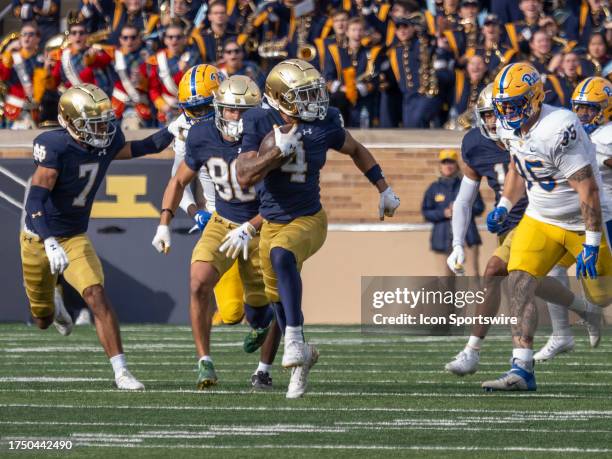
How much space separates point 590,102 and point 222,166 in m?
2.48

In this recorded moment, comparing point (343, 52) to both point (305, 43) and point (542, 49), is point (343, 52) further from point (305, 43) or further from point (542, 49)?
point (542, 49)

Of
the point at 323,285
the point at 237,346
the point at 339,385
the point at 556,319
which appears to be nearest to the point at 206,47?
the point at 323,285

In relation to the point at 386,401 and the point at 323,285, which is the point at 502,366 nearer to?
the point at 386,401

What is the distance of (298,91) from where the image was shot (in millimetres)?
7234

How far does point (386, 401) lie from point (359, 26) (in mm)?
7019

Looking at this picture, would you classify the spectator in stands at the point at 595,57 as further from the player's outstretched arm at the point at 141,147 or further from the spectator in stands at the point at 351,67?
the player's outstretched arm at the point at 141,147

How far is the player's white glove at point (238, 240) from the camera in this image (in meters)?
7.44

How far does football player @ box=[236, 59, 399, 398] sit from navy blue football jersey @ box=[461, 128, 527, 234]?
158cm

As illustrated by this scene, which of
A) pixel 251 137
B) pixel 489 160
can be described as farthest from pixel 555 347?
pixel 251 137

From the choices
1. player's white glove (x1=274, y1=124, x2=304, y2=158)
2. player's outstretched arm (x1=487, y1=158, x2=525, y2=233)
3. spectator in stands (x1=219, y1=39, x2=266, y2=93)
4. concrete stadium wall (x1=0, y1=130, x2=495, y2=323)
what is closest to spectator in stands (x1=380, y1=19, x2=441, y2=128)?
concrete stadium wall (x1=0, y1=130, x2=495, y2=323)

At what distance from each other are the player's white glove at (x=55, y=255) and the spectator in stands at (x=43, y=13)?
812cm

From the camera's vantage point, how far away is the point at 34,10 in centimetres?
1580

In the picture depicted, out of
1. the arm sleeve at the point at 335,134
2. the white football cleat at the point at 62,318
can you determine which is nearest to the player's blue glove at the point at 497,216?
the arm sleeve at the point at 335,134

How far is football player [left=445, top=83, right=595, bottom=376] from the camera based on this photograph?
8.39m
